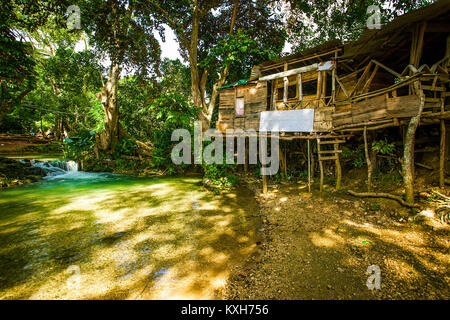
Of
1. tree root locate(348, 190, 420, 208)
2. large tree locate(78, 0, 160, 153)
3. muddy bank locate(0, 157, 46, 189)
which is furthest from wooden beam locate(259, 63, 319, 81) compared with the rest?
muddy bank locate(0, 157, 46, 189)

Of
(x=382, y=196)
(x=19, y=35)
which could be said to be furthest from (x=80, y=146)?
(x=382, y=196)

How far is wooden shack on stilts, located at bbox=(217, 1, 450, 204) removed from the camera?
6.04 meters

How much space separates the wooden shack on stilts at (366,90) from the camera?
604 cm

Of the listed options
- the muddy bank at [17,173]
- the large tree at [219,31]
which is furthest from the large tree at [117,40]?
the muddy bank at [17,173]

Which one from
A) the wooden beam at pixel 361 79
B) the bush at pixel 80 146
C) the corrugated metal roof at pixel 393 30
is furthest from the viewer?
the bush at pixel 80 146

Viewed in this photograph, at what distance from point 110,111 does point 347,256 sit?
766 inches

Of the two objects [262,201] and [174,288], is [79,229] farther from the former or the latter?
[262,201]

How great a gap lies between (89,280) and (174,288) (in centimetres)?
182

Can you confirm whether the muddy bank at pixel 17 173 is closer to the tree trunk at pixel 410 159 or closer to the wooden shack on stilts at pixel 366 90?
the wooden shack on stilts at pixel 366 90

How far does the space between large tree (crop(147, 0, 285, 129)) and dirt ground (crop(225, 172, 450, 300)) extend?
1117 centimetres

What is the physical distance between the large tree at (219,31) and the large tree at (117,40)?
6.44 ft

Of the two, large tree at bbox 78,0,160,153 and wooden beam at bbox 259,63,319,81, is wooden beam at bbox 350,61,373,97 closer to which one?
wooden beam at bbox 259,63,319,81

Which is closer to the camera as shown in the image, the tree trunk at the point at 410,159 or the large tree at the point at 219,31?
the tree trunk at the point at 410,159
